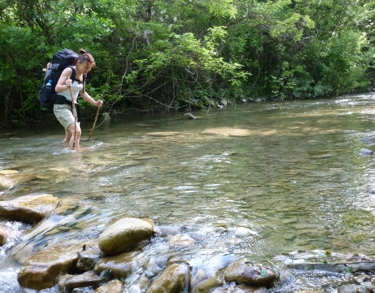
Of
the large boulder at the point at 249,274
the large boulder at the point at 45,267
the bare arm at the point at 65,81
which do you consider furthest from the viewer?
the bare arm at the point at 65,81

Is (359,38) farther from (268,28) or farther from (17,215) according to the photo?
(17,215)

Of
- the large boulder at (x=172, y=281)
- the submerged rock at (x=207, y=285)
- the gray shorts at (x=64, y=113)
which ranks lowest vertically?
the submerged rock at (x=207, y=285)

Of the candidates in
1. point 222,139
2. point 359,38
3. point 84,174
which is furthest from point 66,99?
point 359,38

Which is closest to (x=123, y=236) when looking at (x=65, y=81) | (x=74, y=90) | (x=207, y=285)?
(x=207, y=285)

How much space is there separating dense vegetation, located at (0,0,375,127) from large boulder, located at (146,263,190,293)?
8635mm

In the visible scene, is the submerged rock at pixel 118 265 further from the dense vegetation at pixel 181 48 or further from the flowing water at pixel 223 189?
the dense vegetation at pixel 181 48

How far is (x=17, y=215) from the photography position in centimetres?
364

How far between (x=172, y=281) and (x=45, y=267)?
1.02m

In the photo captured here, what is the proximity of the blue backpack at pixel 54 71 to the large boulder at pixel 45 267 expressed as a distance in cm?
412

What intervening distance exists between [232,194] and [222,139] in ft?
12.0

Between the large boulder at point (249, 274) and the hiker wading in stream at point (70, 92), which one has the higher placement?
the hiker wading in stream at point (70, 92)

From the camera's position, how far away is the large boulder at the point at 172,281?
7.55 ft

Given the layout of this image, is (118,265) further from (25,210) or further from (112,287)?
(25,210)

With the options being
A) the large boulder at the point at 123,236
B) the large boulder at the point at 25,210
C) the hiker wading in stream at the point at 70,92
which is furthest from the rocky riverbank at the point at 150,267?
the hiker wading in stream at the point at 70,92
